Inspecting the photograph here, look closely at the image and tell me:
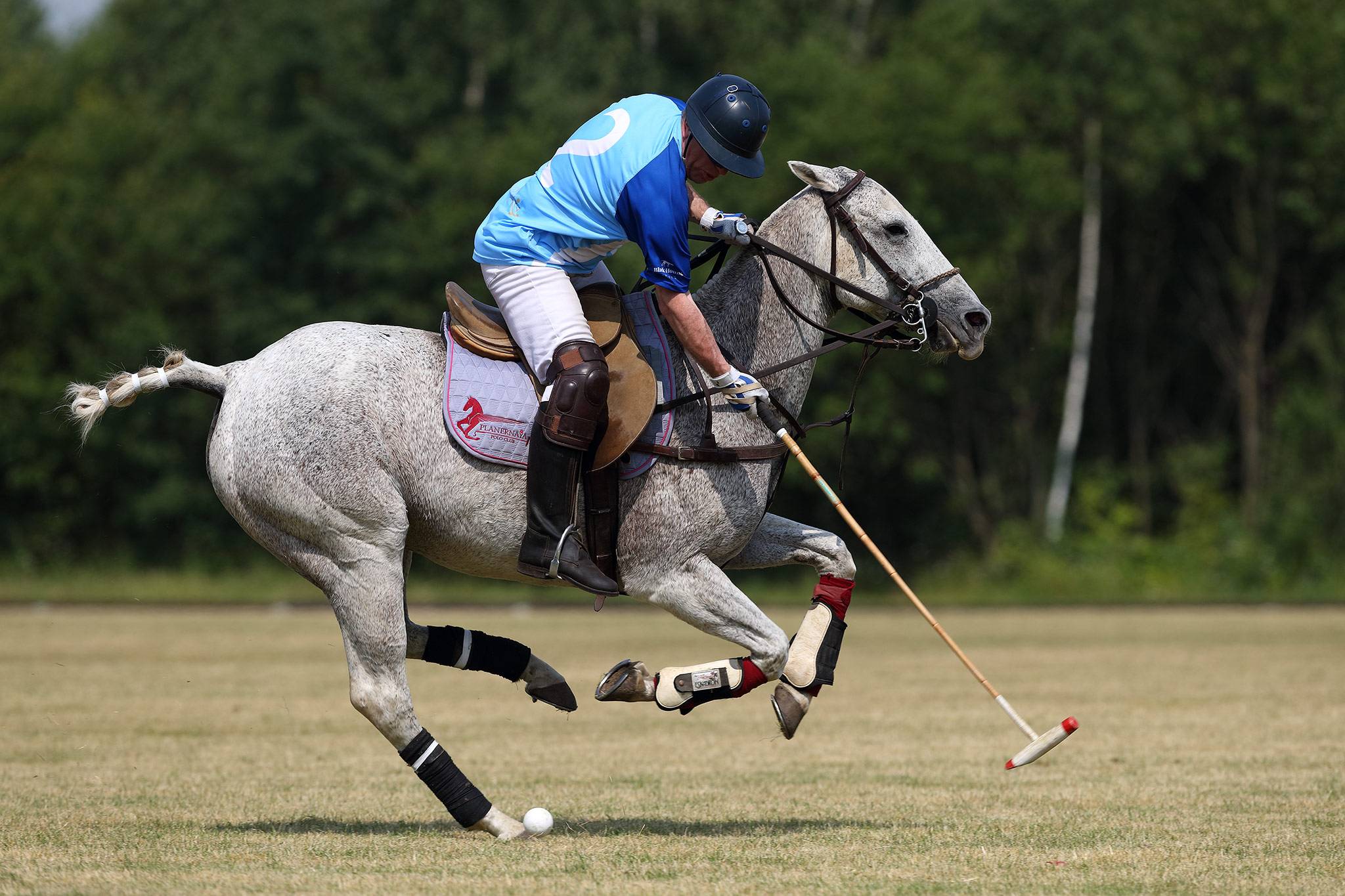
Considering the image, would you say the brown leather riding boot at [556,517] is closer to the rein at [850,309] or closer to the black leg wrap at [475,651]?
the rein at [850,309]

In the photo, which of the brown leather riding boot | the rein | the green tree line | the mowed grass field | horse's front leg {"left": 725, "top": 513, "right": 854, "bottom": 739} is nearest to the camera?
the mowed grass field

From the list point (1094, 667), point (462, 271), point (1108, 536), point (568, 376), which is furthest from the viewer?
point (462, 271)

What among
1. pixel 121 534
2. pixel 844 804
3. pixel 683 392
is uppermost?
pixel 683 392

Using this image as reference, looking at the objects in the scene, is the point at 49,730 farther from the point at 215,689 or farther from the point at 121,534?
the point at 121,534

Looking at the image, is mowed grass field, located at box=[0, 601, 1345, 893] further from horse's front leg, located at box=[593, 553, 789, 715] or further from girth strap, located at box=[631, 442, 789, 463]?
girth strap, located at box=[631, 442, 789, 463]

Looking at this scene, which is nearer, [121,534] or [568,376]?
[568,376]

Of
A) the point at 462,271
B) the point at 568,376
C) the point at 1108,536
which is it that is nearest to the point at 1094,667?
the point at 568,376

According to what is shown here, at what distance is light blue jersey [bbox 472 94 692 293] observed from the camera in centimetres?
717

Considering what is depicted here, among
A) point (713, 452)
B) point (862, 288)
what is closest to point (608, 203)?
point (713, 452)

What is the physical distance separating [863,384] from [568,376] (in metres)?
30.5

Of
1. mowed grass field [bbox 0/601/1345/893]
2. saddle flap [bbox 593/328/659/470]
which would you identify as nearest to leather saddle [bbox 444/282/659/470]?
saddle flap [bbox 593/328/659/470]

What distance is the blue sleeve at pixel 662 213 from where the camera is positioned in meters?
7.14

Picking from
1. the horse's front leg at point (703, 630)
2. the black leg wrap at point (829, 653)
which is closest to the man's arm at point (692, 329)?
the horse's front leg at point (703, 630)

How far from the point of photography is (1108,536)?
3616 cm
